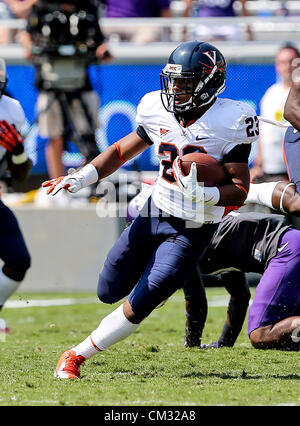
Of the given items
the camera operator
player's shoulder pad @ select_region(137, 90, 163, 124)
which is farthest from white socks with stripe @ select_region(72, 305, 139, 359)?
the camera operator

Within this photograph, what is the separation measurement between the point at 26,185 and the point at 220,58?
4644 millimetres

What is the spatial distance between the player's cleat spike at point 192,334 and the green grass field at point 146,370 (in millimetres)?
68

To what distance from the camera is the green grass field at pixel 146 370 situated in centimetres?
370

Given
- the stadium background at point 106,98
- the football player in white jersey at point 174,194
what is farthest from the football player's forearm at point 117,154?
the stadium background at point 106,98

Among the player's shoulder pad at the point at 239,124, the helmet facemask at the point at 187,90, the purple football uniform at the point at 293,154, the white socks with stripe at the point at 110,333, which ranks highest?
the helmet facemask at the point at 187,90

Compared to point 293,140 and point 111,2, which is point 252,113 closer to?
point 293,140

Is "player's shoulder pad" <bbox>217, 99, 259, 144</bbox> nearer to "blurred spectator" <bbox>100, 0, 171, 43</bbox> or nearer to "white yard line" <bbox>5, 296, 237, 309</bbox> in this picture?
"white yard line" <bbox>5, 296, 237, 309</bbox>

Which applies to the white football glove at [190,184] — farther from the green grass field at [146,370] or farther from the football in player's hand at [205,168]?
the green grass field at [146,370]

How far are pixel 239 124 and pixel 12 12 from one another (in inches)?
200

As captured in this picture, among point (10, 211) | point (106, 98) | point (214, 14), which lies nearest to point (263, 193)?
point (10, 211)

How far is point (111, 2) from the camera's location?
28.7 ft

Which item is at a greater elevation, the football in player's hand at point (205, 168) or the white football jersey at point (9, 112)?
the football in player's hand at point (205, 168)

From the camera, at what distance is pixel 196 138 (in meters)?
4.27
